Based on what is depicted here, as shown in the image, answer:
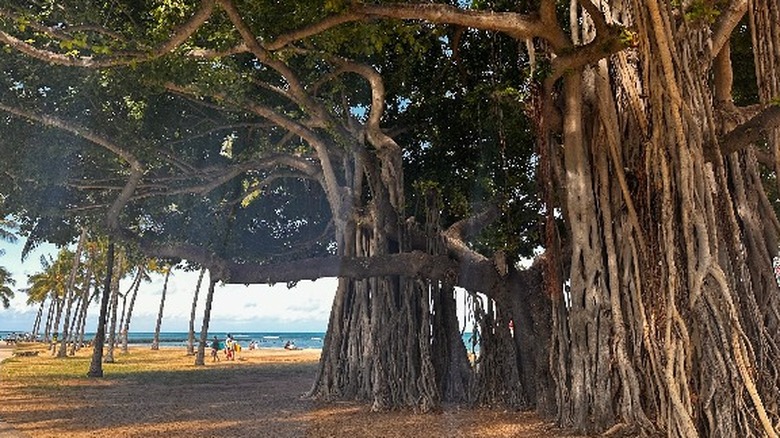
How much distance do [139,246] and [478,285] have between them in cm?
485

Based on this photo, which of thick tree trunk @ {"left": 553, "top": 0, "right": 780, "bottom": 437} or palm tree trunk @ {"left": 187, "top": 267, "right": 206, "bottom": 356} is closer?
thick tree trunk @ {"left": 553, "top": 0, "right": 780, "bottom": 437}

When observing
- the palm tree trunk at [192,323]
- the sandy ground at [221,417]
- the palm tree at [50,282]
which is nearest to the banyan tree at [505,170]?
the sandy ground at [221,417]

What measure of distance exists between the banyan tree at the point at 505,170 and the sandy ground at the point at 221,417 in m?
0.51

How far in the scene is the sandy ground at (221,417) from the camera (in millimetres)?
5789

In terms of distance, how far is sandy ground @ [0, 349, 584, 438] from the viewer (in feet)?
19.0

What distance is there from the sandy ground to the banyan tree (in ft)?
1.68

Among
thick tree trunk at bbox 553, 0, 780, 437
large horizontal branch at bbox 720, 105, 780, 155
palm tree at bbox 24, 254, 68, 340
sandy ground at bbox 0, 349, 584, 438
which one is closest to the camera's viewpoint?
thick tree trunk at bbox 553, 0, 780, 437

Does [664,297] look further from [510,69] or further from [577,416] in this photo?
[510,69]

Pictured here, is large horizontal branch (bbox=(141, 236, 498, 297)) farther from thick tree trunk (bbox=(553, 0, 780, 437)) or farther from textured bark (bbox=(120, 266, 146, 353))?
textured bark (bbox=(120, 266, 146, 353))

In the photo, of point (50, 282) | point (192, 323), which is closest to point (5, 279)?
point (50, 282)

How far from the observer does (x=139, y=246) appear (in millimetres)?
8727

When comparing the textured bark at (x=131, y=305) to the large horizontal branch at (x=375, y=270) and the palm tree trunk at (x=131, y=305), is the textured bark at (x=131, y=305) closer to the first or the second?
the palm tree trunk at (x=131, y=305)

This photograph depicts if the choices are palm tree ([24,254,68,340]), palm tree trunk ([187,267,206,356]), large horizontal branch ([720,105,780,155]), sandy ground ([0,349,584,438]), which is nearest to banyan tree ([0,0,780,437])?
large horizontal branch ([720,105,780,155])

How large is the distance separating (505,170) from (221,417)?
4412mm
